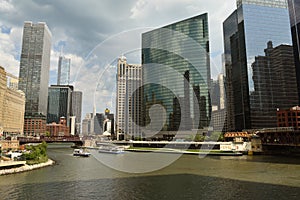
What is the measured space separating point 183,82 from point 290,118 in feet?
159

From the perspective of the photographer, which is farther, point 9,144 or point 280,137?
point 9,144

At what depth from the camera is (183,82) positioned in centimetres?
11862

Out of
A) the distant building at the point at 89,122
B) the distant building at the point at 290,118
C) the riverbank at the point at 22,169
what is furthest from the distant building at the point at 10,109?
the distant building at the point at 290,118

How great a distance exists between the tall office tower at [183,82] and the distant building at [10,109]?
3118 inches

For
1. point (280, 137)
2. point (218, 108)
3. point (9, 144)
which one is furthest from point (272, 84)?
point (9, 144)

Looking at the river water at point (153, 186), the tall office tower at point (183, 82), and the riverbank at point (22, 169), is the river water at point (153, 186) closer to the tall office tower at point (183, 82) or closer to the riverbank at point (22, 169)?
the riverbank at point (22, 169)

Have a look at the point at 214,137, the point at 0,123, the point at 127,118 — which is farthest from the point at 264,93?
the point at 0,123

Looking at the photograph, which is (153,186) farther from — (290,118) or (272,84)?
(272,84)

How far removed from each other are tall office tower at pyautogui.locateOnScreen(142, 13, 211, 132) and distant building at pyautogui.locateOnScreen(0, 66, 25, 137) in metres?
79.2

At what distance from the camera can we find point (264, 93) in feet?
419

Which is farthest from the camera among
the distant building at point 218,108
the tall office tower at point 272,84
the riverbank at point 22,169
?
the distant building at point 218,108

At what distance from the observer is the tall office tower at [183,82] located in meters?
116

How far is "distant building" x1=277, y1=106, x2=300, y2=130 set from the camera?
10412cm

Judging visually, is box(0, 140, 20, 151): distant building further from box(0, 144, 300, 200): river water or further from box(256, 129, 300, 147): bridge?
box(256, 129, 300, 147): bridge
